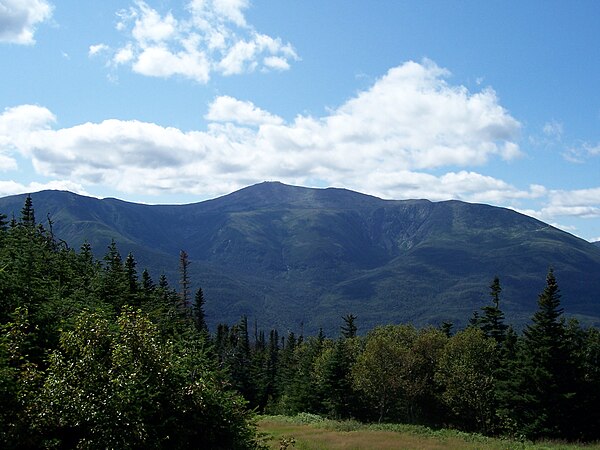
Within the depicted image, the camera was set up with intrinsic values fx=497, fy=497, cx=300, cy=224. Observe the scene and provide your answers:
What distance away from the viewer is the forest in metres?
12.5

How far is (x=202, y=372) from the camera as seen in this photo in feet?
56.5

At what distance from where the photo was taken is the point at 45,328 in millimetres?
19344

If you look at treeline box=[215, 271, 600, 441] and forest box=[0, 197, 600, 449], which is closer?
forest box=[0, 197, 600, 449]

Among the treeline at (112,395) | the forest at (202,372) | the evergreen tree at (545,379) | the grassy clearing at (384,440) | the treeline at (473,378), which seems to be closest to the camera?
the treeline at (112,395)

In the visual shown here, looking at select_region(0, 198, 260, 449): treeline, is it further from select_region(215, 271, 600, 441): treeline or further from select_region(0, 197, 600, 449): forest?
select_region(215, 271, 600, 441): treeline

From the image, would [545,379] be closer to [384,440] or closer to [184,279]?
[384,440]

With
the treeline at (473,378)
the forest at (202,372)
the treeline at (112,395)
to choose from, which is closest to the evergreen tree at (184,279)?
the forest at (202,372)

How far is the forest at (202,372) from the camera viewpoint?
41.1ft

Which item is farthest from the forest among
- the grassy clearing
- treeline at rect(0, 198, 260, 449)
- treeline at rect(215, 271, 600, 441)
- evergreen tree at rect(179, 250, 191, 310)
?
the grassy clearing

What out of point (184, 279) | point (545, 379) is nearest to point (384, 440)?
point (545, 379)

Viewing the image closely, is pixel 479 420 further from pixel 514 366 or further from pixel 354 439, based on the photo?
pixel 354 439

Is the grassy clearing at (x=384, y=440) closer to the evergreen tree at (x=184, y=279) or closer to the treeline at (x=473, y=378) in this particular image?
the treeline at (x=473, y=378)

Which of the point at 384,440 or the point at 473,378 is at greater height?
the point at 384,440

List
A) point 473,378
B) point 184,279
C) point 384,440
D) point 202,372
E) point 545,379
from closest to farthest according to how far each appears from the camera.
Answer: point 202,372
point 384,440
point 545,379
point 473,378
point 184,279
